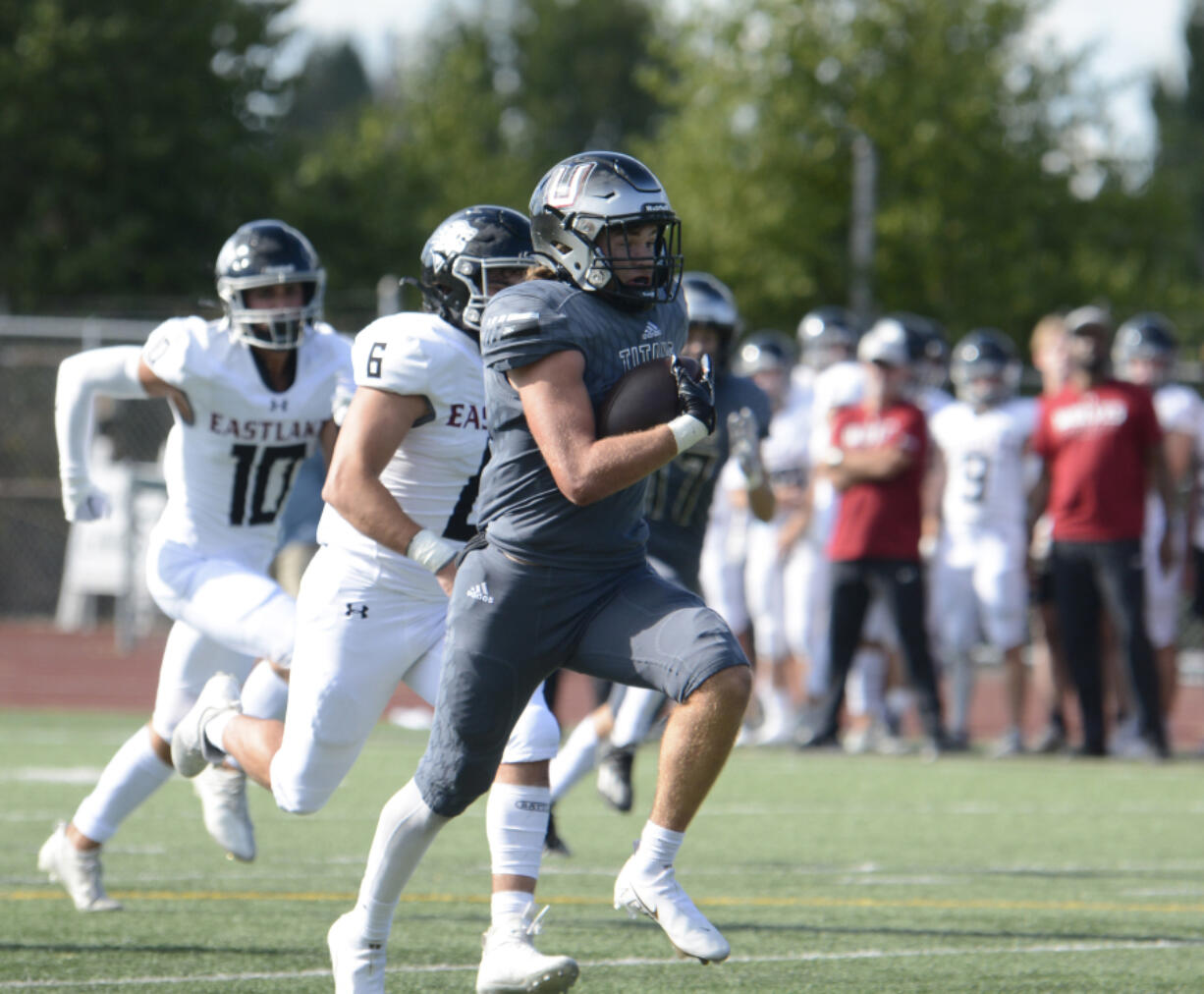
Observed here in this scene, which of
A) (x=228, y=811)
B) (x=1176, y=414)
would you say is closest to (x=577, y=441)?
(x=228, y=811)

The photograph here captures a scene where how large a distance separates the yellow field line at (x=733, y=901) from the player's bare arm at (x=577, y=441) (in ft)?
7.32

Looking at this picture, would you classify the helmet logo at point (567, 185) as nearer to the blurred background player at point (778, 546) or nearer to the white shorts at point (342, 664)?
the white shorts at point (342, 664)

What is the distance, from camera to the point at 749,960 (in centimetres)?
490

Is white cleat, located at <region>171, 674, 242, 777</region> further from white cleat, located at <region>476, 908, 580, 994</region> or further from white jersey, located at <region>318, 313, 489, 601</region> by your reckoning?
white cleat, located at <region>476, 908, 580, 994</region>

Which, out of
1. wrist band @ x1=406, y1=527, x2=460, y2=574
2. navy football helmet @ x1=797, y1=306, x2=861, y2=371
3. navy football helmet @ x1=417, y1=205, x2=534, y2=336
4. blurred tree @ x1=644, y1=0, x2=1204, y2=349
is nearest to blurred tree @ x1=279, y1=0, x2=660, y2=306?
blurred tree @ x1=644, y1=0, x2=1204, y2=349

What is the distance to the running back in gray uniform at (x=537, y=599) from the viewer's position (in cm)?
409

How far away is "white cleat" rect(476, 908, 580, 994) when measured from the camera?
12.8ft

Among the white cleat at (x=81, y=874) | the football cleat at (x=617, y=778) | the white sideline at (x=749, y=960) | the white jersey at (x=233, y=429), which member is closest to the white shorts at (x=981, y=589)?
the football cleat at (x=617, y=778)

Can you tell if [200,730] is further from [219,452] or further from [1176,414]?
[1176,414]

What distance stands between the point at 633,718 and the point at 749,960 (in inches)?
70.4

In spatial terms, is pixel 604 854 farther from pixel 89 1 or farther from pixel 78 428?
pixel 89 1

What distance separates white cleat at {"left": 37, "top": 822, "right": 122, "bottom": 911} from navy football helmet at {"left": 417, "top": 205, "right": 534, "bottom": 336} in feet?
6.35

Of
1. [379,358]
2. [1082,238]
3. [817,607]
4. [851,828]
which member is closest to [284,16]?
[1082,238]

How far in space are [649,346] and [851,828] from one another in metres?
3.85
